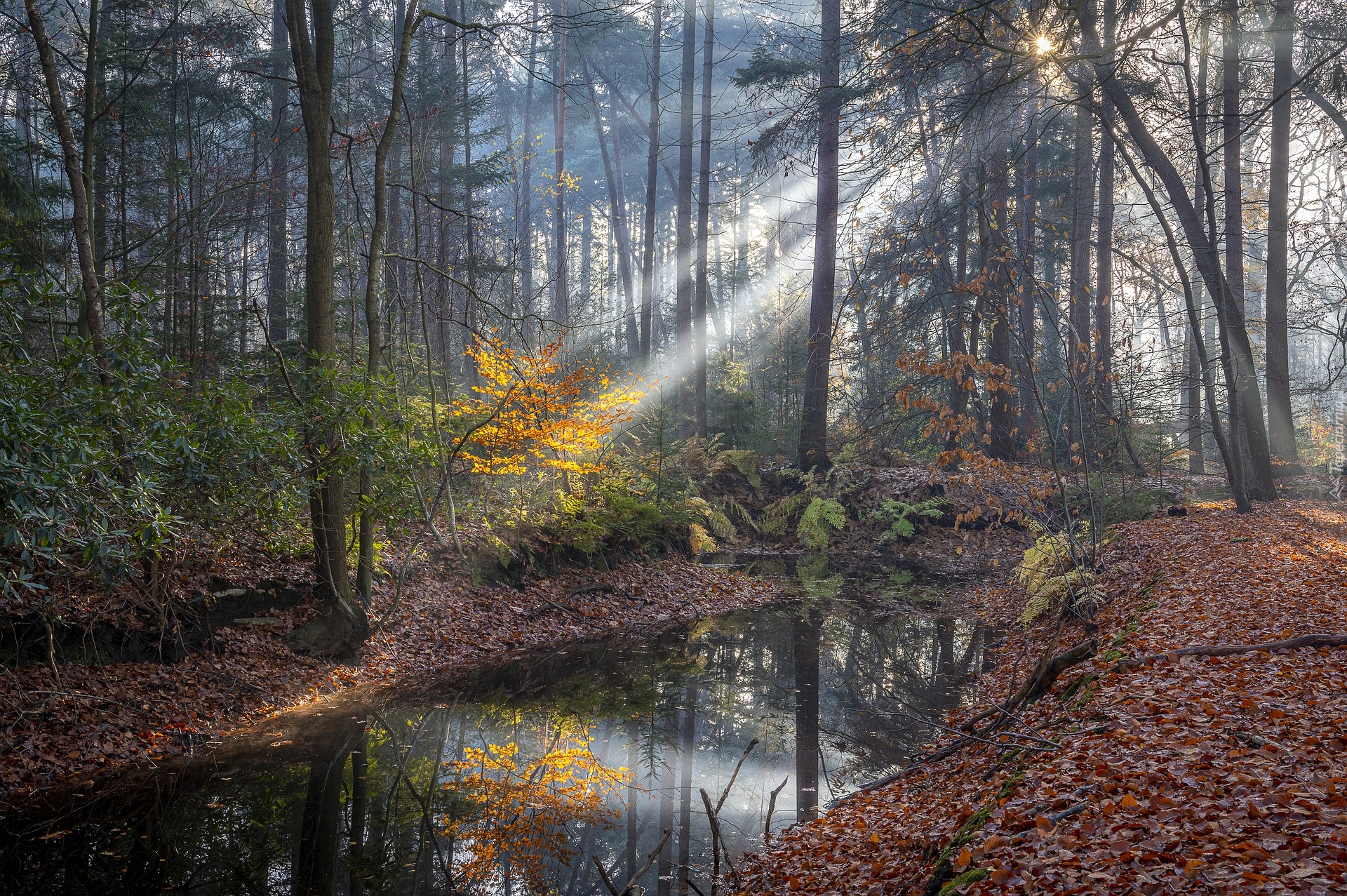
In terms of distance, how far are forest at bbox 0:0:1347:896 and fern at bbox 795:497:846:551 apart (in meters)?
0.11

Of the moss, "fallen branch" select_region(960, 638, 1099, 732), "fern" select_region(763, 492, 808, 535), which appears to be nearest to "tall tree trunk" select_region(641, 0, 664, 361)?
"fern" select_region(763, 492, 808, 535)

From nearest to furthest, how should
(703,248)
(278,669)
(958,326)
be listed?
(278,669), (958,326), (703,248)

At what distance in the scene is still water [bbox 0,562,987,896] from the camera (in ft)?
15.7

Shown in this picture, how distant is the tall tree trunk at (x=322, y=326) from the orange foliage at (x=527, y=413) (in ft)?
7.42

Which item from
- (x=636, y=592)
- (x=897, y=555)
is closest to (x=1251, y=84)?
(x=897, y=555)

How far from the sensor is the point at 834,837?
193 inches

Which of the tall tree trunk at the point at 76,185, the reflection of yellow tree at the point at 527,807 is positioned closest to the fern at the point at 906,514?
the reflection of yellow tree at the point at 527,807

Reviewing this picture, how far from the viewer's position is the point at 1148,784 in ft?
12.1

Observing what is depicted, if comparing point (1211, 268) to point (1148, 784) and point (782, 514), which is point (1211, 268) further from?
point (1148, 784)

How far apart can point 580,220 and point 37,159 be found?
34838 millimetres

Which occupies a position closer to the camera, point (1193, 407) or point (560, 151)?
point (1193, 407)

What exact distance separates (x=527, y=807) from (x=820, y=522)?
12881 millimetres

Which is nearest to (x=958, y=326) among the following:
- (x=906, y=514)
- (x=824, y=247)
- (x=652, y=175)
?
(x=824, y=247)

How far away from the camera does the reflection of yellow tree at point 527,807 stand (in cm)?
497
